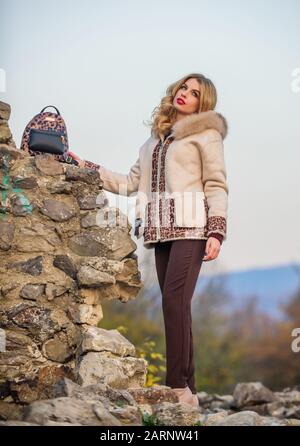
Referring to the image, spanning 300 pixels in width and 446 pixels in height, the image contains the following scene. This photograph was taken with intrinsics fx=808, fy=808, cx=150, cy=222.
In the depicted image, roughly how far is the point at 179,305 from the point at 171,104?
1.41 meters

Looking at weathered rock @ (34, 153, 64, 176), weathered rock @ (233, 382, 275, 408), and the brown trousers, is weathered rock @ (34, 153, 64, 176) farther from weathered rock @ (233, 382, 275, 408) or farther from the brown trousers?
weathered rock @ (233, 382, 275, 408)

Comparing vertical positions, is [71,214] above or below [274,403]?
above

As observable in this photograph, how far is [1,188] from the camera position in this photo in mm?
5211

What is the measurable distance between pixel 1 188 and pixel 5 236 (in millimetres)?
325

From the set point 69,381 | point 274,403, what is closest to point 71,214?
point 69,381

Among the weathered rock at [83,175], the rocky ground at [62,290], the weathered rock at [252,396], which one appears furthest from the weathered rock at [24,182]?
the weathered rock at [252,396]

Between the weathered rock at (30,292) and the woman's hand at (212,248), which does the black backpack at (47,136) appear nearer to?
the weathered rock at (30,292)

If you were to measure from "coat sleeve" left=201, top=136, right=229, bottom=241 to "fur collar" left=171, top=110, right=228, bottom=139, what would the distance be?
115 millimetres

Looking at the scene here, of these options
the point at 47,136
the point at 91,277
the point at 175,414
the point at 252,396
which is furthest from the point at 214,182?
the point at 252,396

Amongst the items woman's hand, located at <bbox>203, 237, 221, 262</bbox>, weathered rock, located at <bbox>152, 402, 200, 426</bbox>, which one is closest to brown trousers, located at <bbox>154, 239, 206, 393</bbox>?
woman's hand, located at <bbox>203, 237, 221, 262</bbox>

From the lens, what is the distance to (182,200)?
527 centimetres

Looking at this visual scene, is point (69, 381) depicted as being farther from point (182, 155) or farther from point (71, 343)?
point (182, 155)

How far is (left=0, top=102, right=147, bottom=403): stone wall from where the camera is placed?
→ 493 centimetres
